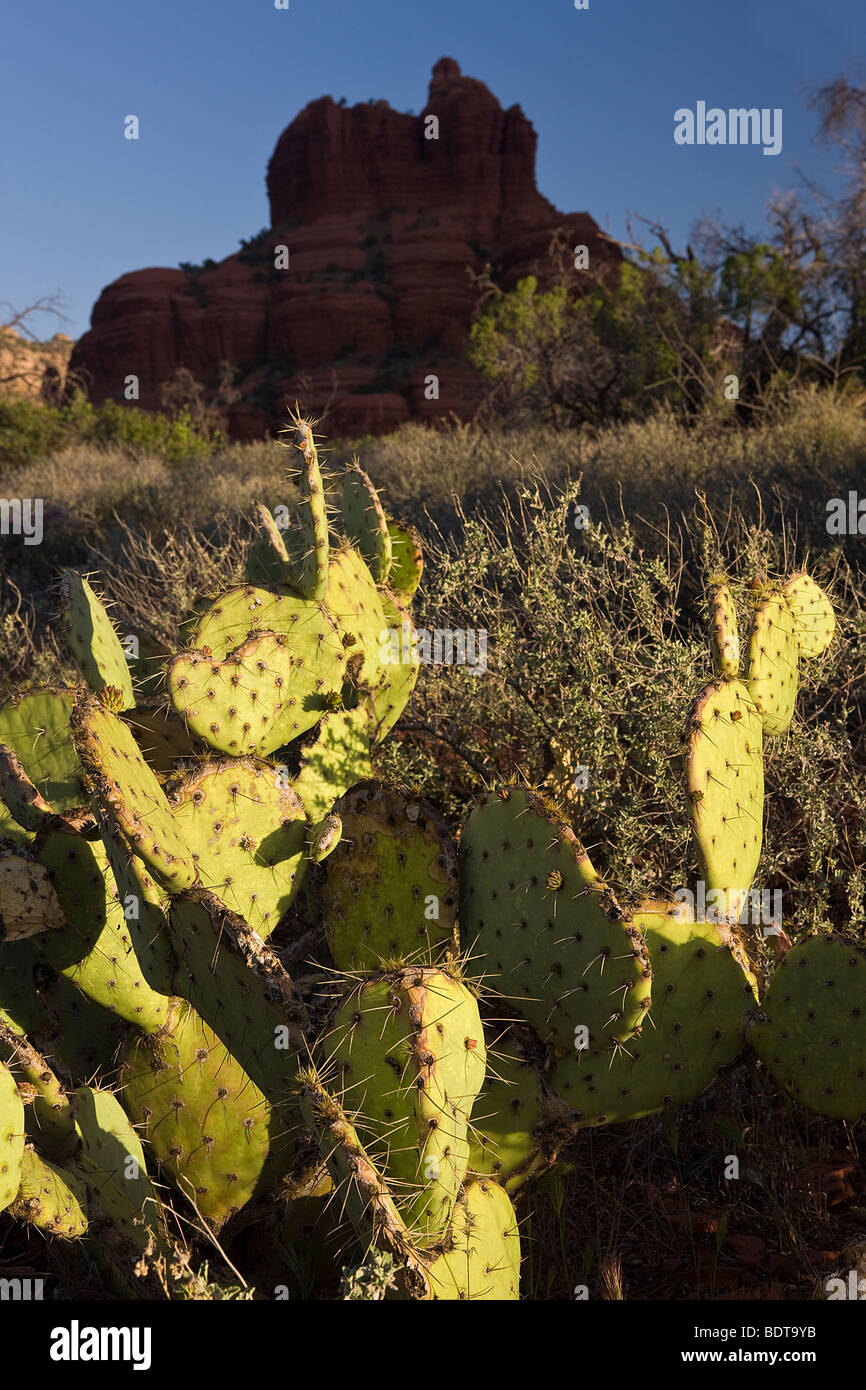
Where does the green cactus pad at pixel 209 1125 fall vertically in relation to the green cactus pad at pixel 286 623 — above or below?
below

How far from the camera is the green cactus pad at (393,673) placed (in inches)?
131

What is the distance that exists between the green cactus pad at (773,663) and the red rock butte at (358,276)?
32369mm

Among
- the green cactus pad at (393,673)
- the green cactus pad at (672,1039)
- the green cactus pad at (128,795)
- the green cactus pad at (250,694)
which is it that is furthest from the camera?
the green cactus pad at (393,673)

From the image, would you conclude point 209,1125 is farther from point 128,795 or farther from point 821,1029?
point 821,1029

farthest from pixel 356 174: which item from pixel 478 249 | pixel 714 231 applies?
pixel 714 231

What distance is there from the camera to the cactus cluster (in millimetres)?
1642

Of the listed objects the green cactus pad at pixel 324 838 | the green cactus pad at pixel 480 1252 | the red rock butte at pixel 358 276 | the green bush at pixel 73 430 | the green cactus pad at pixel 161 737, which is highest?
the red rock butte at pixel 358 276

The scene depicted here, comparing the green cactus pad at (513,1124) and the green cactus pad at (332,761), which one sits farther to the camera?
the green cactus pad at (332,761)

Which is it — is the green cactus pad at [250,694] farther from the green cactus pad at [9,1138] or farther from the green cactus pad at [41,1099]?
the green cactus pad at [9,1138]

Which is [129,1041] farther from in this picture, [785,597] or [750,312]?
[750,312]

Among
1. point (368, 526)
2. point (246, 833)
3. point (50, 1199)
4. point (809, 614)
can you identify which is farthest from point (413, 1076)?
point (368, 526)

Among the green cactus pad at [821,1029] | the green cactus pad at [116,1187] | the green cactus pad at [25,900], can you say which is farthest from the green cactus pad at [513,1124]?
the green cactus pad at [25,900]

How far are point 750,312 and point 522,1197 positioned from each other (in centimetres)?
1400

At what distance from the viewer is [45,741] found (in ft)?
9.56
